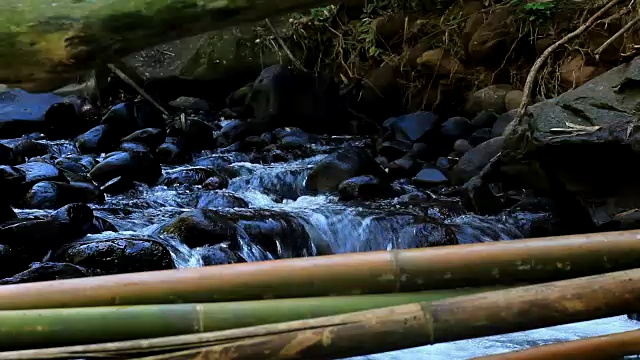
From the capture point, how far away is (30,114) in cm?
783

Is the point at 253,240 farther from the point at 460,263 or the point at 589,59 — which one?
the point at 589,59

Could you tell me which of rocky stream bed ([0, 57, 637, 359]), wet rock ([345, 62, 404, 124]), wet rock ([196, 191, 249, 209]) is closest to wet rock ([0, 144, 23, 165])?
rocky stream bed ([0, 57, 637, 359])

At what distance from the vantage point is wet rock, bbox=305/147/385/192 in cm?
538

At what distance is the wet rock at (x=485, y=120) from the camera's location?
6.46 m

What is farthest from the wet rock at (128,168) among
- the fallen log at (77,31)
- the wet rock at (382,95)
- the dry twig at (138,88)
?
the fallen log at (77,31)

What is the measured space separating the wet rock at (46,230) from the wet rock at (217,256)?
2.54 feet

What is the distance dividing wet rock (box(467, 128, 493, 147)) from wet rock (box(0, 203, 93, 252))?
3.45m

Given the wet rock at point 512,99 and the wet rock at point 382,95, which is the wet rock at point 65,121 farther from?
the wet rock at point 512,99

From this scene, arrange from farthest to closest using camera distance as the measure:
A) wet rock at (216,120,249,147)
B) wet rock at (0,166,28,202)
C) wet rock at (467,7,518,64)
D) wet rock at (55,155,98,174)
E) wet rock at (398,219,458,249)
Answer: wet rock at (216,120,249,147), wet rock at (467,7,518,64), wet rock at (55,155,98,174), wet rock at (0,166,28,202), wet rock at (398,219,458,249)

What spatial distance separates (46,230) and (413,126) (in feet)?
12.2

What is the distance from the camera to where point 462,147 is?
6.09m

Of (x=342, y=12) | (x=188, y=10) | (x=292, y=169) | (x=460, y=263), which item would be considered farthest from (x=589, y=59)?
(x=460, y=263)

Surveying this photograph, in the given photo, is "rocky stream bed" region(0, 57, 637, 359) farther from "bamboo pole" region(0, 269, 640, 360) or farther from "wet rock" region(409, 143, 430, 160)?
"bamboo pole" region(0, 269, 640, 360)

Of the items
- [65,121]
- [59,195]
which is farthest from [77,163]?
[65,121]
